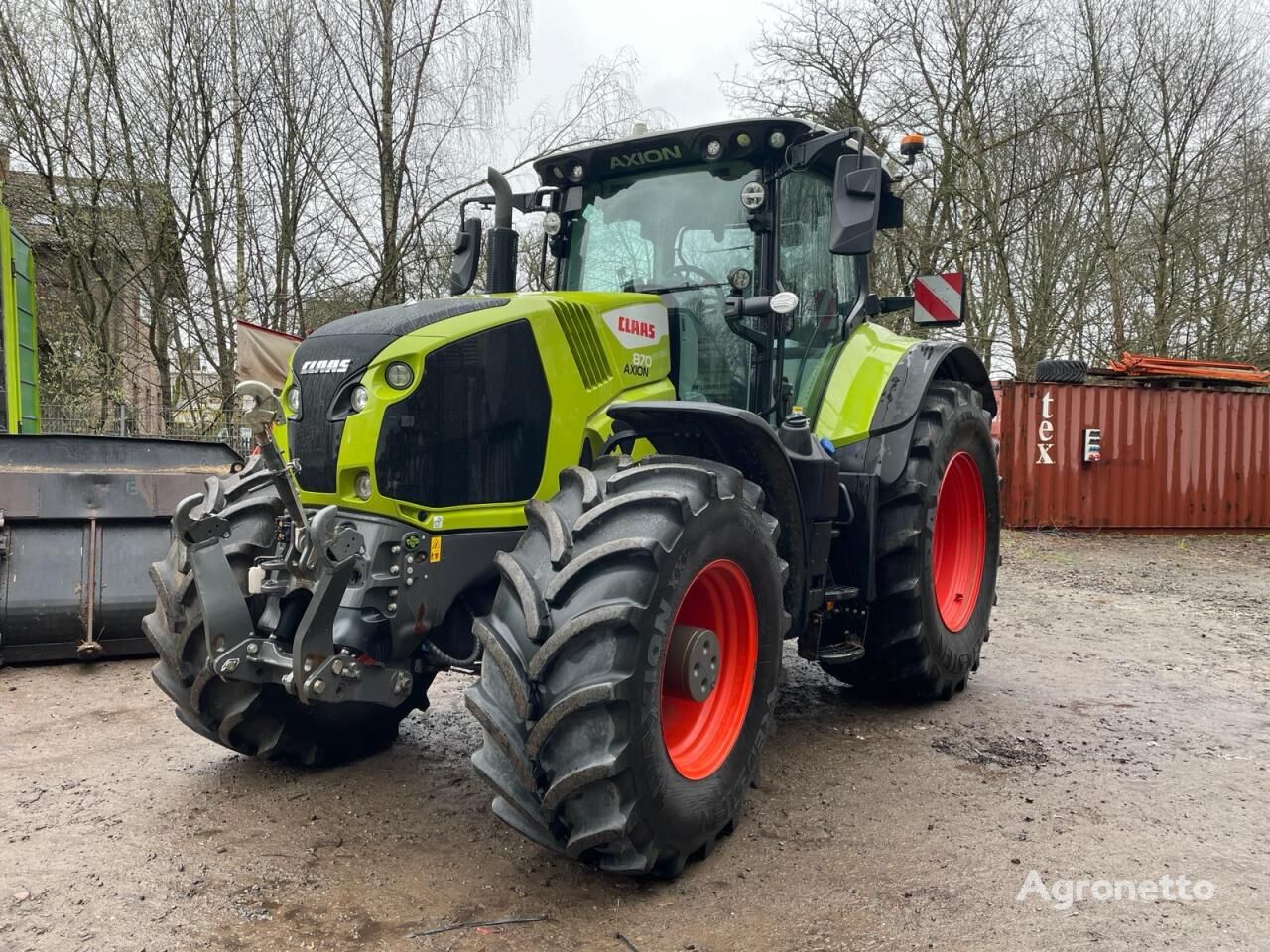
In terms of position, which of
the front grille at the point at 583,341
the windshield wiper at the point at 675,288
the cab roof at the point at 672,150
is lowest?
the front grille at the point at 583,341

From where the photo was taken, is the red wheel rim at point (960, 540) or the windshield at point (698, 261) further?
the red wheel rim at point (960, 540)

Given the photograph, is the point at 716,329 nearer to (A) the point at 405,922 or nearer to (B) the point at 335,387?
(B) the point at 335,387

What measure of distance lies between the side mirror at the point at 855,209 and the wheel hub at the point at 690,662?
→ 162cm

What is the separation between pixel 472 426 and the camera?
3.27m

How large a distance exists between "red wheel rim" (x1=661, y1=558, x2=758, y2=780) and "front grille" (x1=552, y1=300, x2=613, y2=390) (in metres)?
0.90

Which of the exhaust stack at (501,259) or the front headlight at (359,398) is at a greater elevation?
the exhaust stack at (501,259)

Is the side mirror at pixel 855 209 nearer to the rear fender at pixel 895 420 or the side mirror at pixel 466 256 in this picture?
the rear fender at pixel 895 420

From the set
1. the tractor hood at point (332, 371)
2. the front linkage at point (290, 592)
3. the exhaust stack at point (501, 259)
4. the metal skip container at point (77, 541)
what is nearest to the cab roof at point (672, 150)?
the exhaust stack at point (501, 259)

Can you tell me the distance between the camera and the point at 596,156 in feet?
14.0

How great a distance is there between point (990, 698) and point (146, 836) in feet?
12.8

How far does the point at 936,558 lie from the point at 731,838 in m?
2.48

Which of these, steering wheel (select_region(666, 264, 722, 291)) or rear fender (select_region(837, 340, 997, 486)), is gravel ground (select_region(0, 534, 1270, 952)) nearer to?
rear fender (select_region(837, 340, 997, 486))

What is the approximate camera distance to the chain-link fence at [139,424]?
11.7m

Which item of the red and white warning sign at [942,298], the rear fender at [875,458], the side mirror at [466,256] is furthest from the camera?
the red and white warning sign at [942,298]
